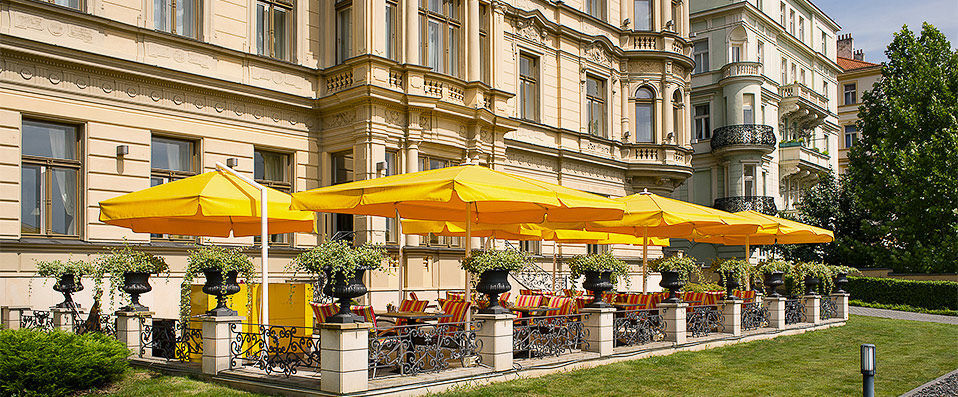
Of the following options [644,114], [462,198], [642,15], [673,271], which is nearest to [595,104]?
[644,114]

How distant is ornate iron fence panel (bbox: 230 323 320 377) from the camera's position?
410 inches

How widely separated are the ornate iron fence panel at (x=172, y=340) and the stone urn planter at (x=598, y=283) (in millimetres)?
6279

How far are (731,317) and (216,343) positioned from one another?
10846 millimetres

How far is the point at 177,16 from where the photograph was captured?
18047mm

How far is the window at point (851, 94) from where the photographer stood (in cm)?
6197

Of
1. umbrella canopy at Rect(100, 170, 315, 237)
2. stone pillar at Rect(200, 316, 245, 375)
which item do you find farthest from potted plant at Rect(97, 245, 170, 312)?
stone pillar at Rect(200, 316, 245, 375)

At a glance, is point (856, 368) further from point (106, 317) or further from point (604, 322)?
point (106, 317)

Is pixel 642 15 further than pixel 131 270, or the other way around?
pixel 642 15

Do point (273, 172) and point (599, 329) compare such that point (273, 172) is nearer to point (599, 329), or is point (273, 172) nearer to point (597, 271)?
point (597, 271)

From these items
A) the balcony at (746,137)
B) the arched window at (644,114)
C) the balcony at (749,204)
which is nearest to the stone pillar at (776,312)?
the arched window at (644,114)

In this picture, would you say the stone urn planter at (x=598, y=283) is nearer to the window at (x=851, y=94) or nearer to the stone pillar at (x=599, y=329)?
the stone pillar at (x=599, y=329)

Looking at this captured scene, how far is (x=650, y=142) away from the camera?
106 feet

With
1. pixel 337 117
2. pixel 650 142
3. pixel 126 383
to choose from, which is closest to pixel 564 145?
pixel 650 142

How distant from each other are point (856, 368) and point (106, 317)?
12656 mm
